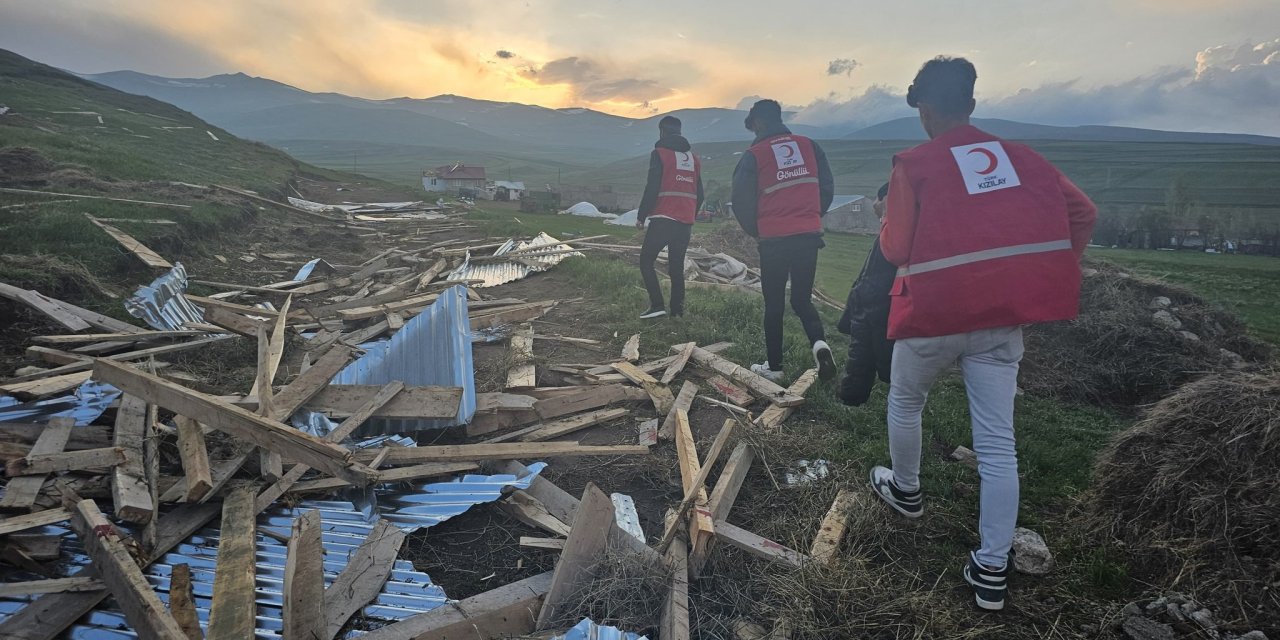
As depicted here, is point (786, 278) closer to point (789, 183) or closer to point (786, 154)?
point (789, 183)

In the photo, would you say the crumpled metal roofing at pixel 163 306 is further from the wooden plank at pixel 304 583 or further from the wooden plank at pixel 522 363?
the wooden plank at pixel 304 583

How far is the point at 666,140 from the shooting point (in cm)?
730

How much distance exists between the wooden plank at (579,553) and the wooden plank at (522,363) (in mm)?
2718

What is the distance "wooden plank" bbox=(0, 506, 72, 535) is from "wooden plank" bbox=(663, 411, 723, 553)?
288cm

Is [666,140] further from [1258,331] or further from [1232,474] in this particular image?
[1258,331]

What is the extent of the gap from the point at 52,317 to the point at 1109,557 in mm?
8249

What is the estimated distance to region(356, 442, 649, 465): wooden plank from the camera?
3832 mm

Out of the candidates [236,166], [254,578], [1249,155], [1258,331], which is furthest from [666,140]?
[1249,155]

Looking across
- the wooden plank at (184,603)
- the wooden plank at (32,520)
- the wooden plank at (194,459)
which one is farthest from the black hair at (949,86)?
the wooden plank at (32,520)

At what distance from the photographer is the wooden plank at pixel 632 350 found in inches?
254

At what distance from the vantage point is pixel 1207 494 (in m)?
2.95

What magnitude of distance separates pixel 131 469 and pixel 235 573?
1.06 m

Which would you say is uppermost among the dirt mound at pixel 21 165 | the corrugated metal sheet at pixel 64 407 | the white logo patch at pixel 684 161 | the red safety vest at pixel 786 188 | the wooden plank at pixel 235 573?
the dirt mound at pixel 21 165

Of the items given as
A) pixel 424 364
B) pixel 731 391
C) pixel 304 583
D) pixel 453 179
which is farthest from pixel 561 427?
pixel 453 179
